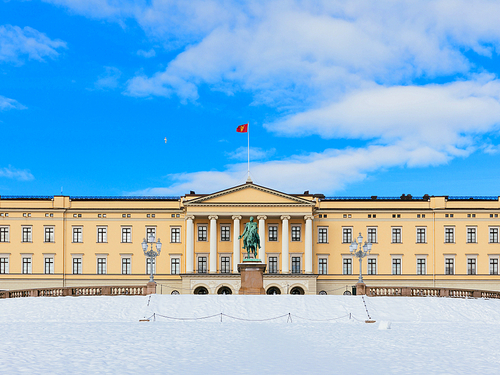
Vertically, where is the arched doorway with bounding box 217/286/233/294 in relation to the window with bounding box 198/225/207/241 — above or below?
below

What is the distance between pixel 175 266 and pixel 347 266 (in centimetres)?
1849

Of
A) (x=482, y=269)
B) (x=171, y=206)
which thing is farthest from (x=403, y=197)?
(x=171, y=206)

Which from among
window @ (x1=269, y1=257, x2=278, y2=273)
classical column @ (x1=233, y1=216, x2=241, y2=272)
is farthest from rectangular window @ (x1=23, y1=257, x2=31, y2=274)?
window @ (x1=269, y1=257, x2=278, y2=273)

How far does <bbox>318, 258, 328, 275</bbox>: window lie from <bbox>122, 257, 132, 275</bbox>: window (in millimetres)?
20287

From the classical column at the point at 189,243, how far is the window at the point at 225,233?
3.45m

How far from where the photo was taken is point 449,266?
65688mm

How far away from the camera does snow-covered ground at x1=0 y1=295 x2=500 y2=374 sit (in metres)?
16.3

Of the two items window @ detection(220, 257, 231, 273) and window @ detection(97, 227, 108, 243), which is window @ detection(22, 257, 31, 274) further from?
window @ detection(220, 257, 231, 273)

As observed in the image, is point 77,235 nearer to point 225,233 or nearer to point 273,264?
point 225,233

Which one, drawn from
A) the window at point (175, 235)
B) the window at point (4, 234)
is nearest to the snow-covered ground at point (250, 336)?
the window at point (175, 235)

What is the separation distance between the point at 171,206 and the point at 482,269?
34.0 meters

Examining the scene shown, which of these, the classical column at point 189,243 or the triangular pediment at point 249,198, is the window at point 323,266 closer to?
the triangular pediment at point 249,198

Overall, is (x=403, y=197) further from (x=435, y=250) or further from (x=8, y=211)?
(x=8, y=211)

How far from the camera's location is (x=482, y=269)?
6562cm
